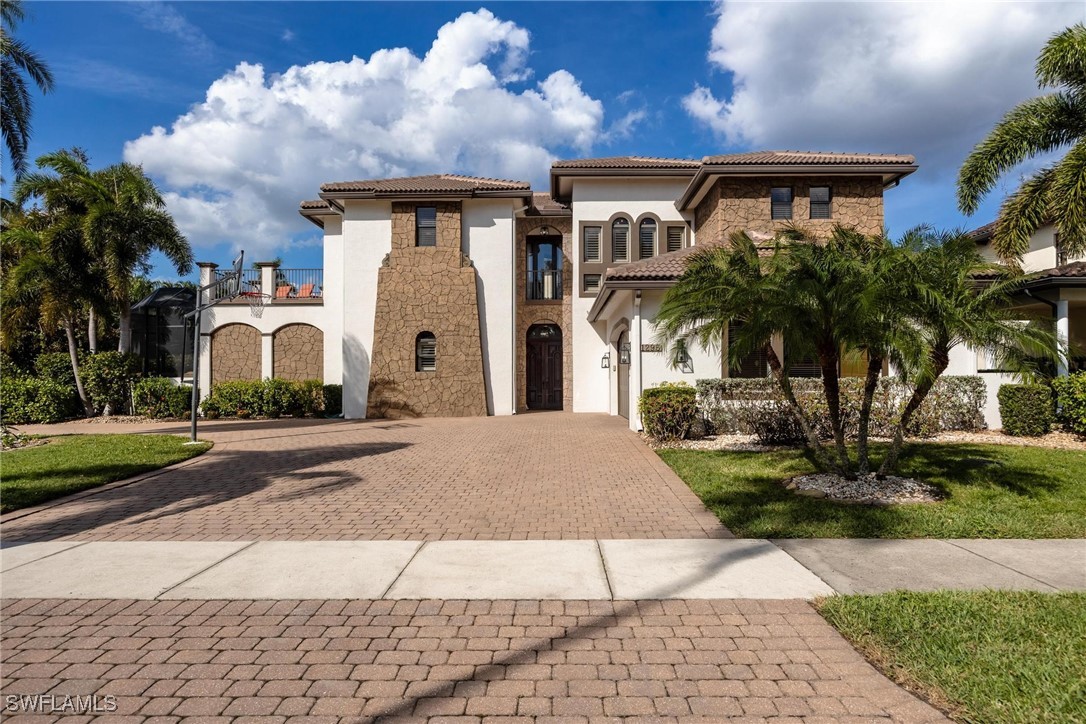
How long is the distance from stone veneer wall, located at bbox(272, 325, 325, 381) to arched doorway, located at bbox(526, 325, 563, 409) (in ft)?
26.4

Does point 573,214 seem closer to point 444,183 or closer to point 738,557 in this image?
point 444,183

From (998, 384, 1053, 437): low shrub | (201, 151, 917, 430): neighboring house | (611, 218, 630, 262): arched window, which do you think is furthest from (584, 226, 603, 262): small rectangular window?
(998, 384, 1053, 437): low shrub

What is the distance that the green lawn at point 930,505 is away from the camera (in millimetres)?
6078

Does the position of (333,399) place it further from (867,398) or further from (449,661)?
(449,661)

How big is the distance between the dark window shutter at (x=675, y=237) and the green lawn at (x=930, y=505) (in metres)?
11.5

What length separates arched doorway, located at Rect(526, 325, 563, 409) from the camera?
22.3 meters

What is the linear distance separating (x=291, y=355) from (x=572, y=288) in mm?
11093

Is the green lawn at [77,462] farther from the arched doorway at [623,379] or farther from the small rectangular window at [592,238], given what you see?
the small rectangular window at [592,238]

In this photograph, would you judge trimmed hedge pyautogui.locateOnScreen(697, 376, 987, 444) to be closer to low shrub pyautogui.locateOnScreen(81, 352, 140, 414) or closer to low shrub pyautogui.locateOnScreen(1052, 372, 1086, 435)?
low shrub pyautogui.locateOnScreen(1052, 372, 1086, 435)

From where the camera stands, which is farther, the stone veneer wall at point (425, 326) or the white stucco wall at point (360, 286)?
the white stucco wall at point (360, 286)

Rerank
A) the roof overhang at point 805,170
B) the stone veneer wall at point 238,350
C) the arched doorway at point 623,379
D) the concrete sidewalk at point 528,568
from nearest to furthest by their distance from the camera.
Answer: the concrete sidewalk at point 528,568
the arched doorway at point 623,379
the roof overhang at point 805,170
the stone veneer wall at point 238,350

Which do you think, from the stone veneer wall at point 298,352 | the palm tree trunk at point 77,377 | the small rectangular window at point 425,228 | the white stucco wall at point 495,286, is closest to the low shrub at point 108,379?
the palm tree trunk at point 77,377

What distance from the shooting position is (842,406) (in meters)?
12.6

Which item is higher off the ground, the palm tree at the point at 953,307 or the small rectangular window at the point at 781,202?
the small rectangular window at the point at 781,202
